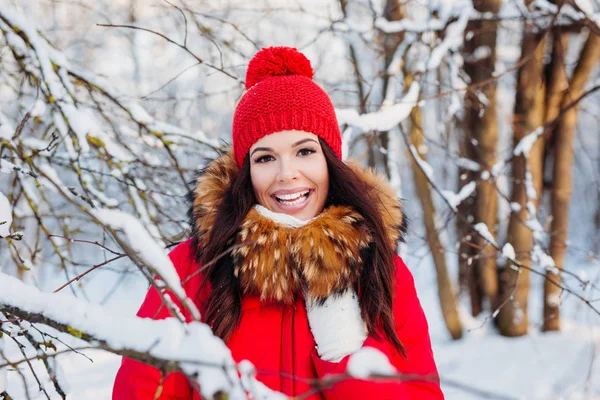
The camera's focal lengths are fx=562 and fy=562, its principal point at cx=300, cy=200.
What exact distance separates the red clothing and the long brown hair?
49 mm

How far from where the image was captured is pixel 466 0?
3236 mm

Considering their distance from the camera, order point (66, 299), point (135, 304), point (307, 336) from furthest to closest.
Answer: point (135, 304)
point (307, 336)
point (66, 299)

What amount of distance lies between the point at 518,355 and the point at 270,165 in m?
4.25

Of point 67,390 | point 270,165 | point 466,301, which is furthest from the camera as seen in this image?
point 466,301

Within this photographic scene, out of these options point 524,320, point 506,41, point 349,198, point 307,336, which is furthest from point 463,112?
point 307,336

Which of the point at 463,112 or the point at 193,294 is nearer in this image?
the point at 193,294

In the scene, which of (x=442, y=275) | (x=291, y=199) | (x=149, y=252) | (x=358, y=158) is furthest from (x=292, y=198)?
(x=442, y=275)

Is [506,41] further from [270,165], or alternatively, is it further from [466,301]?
[270,165]

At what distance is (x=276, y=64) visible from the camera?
204 centimetres

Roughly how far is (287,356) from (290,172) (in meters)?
0.58

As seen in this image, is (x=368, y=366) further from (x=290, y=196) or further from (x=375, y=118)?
(x=375, y=118)

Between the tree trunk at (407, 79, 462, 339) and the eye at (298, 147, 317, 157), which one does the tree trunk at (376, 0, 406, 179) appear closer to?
the tree trunk at (407, 79, 462, 339)

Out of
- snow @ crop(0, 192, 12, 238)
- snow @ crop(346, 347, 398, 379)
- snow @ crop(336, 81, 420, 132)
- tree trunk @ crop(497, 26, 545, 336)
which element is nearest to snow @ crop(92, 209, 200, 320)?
snow @ crop(346, 347, 398, 379)

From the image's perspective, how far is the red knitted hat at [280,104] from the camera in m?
1.89
